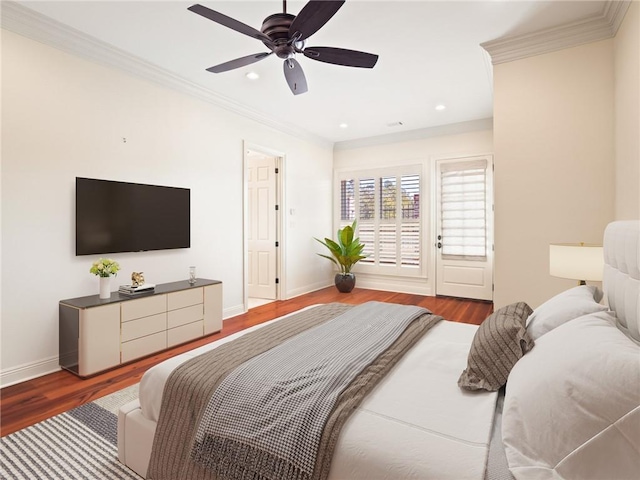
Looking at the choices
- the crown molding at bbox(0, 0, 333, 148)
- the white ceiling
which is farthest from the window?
the crown molding at bbox(0, 0, 333, 148)

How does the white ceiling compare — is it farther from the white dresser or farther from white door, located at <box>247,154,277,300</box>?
the white dresser

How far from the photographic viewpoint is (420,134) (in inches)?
226

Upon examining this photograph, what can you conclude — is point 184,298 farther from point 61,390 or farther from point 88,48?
point 88,48

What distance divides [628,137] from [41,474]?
4.05 meters

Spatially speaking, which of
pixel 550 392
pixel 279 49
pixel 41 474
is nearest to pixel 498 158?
Result: pixel 279 49

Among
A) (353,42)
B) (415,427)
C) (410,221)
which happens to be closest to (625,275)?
(415,427)

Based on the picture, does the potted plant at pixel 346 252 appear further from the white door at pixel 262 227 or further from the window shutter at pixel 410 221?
the white door at pixel 262 227

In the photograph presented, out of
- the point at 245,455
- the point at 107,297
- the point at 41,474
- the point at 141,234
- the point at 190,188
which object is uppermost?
the point at 190,188

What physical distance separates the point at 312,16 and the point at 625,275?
1951mm

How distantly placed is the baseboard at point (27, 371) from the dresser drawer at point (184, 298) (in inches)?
38.0

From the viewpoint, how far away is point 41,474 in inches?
64.7

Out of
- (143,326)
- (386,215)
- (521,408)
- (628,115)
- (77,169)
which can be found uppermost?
(628,115)

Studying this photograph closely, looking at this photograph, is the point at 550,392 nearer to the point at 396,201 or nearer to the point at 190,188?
the point at 190,188

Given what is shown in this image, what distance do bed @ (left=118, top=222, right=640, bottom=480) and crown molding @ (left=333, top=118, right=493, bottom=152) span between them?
13.7 ft
